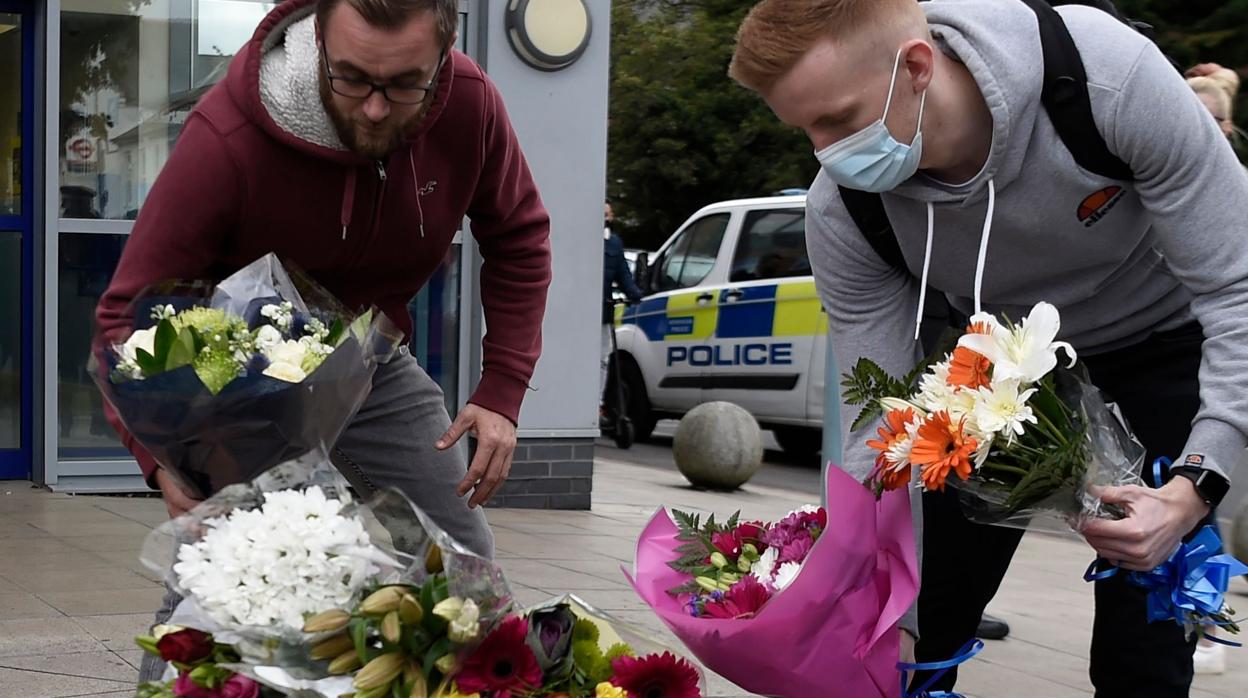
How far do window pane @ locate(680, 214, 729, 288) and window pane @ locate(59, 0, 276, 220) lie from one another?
507 centimetres

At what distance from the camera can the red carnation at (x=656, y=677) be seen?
229 cm

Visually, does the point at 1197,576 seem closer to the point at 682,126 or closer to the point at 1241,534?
the point at 1241,534

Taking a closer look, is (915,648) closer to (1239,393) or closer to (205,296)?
(1239,393)

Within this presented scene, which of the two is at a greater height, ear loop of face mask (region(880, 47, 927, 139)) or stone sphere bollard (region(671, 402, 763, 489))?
ear loop of face mask (region(880, 47, 927, 139))

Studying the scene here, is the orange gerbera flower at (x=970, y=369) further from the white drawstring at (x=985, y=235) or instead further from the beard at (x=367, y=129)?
the beard at (x=367, y=129)

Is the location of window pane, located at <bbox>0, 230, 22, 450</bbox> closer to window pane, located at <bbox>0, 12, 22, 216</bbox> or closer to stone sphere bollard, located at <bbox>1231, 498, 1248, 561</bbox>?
window pane, located at <bbox>0, 12, 22, 216</bbox>

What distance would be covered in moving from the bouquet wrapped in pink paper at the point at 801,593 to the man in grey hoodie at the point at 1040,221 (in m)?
0.30

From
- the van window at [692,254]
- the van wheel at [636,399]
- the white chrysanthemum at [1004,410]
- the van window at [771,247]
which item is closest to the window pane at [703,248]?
the van window at [692,254]

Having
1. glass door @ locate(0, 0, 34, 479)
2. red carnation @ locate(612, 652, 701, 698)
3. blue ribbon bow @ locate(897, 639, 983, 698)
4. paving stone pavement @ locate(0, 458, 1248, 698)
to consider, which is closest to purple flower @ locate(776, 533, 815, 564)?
blue ribbon bow @ locate(897, 639, 983, 698)

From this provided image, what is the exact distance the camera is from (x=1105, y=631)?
9.99 feet

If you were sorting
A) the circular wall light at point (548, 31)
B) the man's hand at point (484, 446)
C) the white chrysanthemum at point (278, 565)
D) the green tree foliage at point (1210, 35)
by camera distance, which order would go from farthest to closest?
the green tree foliage at point (1210, 35)
the circular wall light at point (548, 31)
the man's hand at point (484, 446)
the white chrysanthemum at point (278, 565)

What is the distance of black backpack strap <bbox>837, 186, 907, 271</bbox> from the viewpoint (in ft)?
9.84

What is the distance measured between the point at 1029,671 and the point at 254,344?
11.8 feet

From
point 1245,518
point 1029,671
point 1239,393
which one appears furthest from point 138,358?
point 1245,518
